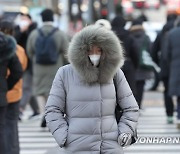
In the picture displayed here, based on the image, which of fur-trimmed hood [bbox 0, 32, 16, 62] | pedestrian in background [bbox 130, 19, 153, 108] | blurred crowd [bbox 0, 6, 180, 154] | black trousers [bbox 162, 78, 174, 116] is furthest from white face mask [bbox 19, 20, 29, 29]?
fur-trimmed hood [bbox 0, 32, 16, 62]

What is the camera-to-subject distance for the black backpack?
12867mm

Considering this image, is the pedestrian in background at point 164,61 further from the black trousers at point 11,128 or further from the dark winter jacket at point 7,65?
the dark winter jacket at point 7,65

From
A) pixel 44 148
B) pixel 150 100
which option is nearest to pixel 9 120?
pixel 44 148

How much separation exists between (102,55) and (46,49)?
6.75m

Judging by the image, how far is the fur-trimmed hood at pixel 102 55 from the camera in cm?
617

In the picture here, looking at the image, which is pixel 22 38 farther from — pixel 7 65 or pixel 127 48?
pixel 7 65

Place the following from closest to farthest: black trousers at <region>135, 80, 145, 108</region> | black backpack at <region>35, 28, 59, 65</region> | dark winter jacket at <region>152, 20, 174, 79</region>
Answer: black backpack at <region>35, 28, 59, 65</region> < dark winter jacket at <region>152, 20, 174, 79</region> < black trousers at <region>135, 80, 145, 108</region>

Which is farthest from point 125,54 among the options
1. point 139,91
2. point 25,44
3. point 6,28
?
point 6,28

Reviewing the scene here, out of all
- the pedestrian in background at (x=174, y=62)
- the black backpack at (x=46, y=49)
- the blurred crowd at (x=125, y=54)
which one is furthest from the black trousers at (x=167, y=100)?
the black backpack at (x=46, y=49)

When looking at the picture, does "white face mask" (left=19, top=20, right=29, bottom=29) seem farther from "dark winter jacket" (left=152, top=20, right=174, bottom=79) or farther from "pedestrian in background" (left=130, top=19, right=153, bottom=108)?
"dark winter jacket" (left=152, top=20, right=174, bottom=79)

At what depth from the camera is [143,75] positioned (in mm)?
14680

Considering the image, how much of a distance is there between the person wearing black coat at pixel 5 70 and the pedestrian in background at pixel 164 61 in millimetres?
4742

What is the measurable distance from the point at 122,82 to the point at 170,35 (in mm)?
6127

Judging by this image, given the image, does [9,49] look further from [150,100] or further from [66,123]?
[150,100]
